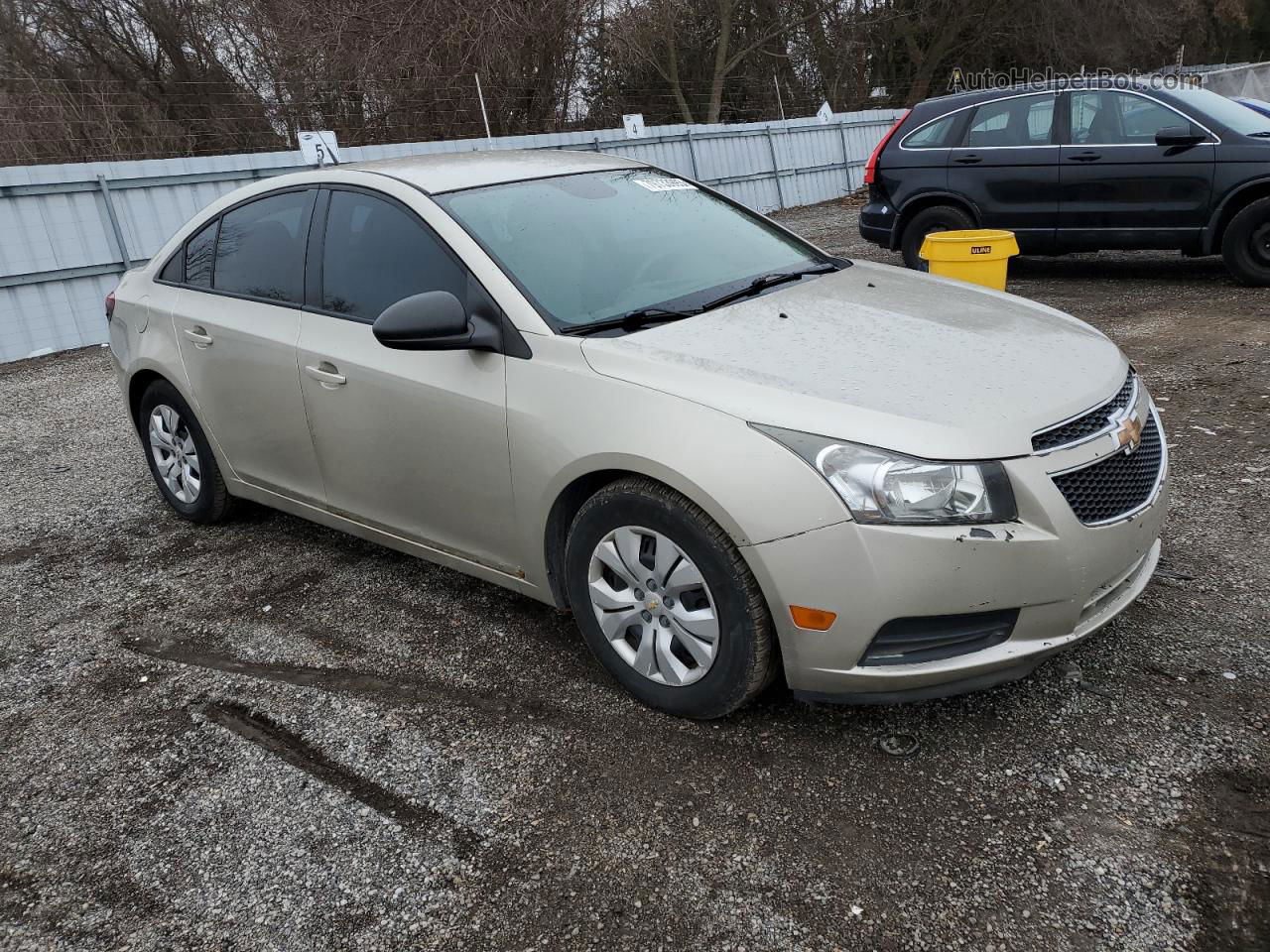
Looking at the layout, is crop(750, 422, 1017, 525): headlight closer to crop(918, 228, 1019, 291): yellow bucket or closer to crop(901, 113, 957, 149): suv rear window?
crop(918, 228, 1019, 291): yellow bucket

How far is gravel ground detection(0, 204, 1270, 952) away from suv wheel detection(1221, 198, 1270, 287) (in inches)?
192

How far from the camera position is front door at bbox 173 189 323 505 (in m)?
4.05

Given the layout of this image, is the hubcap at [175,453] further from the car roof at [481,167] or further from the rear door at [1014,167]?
the rear door at [1014,167]

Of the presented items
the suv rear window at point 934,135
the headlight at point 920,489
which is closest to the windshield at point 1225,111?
the suv rear window at point 934,135

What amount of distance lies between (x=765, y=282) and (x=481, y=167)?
3.91 ft

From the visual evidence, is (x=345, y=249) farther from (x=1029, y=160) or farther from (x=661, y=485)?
(x=1029, y=160)

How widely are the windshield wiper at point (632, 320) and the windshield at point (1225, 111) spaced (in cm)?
687

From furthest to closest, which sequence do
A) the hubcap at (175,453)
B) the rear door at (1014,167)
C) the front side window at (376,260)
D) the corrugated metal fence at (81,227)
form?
the corrugated metal fence at (81,227) < the rear door at (1014,167) < the hubcap at (175,453) < the front side window at (376,260)

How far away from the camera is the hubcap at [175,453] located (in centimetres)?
484

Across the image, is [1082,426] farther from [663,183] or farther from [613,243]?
[663,183]

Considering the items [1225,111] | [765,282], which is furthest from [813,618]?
[1225,111]

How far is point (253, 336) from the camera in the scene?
13.6ft

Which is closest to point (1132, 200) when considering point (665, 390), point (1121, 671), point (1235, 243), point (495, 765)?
point (1235, 243)

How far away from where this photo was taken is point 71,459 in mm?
6598
